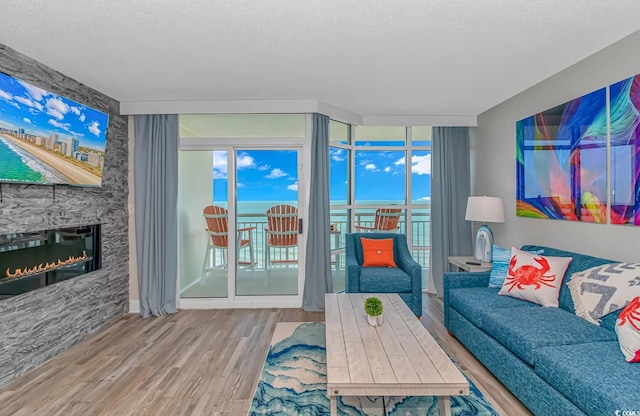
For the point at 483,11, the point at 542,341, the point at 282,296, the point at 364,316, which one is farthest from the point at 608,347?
the point at 282,296

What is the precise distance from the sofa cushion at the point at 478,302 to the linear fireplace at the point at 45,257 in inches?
143

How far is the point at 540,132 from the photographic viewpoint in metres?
3.40

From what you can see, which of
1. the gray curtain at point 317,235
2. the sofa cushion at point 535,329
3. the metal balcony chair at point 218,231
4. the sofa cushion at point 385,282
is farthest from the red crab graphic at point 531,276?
the metal balcony chair at point 218,231

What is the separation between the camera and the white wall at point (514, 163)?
2.54m

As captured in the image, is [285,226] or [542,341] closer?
[542,341]

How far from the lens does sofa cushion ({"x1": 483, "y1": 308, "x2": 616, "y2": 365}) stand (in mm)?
2070

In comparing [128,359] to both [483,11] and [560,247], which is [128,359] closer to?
[483,11]

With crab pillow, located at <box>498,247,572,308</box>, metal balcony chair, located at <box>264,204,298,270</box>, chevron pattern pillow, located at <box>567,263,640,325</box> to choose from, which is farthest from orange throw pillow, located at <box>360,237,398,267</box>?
chevron pattern pillow, located at <box>567,263,640,325</box>

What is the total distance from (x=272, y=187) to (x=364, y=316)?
7.32 ft

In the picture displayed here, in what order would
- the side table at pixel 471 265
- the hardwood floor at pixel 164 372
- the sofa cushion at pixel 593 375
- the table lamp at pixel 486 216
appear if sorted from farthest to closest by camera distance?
1. the table lamp at pixel 486 216
2. the side table at pixel 471 265
3. the hardwood floor at pixel 164 372
4. the sofa cushion at pixel 593 375

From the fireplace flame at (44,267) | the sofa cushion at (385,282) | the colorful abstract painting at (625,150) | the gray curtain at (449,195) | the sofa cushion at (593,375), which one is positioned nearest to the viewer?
the sofa cushion at (593,375)

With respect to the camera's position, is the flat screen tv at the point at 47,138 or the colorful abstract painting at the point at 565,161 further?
the colorful abstract painting at the point at 565,161

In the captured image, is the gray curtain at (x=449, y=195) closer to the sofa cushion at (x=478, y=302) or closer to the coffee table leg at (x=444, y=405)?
the sofa cushion at (x=478, y=302)

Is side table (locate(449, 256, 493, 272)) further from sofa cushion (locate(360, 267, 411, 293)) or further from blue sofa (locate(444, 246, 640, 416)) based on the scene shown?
sofa cushion (locate(360, 267, 411, 293))
